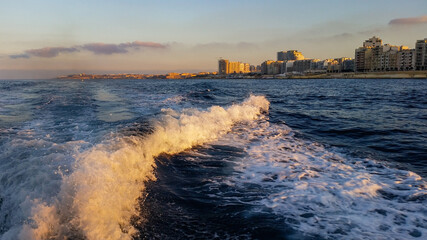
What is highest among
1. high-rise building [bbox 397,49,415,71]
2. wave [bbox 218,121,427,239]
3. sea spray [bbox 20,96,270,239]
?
high-rise building [bbox 397,49,415,71]

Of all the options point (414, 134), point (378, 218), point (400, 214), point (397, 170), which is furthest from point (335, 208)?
point (414, 134)

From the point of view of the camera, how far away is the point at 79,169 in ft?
11.3

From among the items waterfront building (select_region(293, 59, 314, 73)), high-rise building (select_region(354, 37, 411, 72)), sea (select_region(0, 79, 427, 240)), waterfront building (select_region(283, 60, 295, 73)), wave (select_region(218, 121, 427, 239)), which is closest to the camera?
sea (select_region(0, 79, 427, 240))

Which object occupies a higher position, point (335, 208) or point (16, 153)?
point (16, 153)

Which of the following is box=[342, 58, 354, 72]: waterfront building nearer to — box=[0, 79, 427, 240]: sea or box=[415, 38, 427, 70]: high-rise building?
box=[415, 38, 427, 70]: high-rise building

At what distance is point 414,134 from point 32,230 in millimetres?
9852

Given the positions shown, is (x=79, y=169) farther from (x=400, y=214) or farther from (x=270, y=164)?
(x=400, y=214)

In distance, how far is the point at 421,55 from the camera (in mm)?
95500

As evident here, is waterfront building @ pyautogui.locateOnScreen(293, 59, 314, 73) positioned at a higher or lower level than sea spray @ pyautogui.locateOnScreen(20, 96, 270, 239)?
higher

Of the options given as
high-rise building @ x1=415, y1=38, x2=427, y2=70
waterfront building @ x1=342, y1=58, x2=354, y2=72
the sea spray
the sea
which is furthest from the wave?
waterfront building @ x1=342, y1=58, x2=354, y2=72

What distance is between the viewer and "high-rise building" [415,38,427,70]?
94000mm

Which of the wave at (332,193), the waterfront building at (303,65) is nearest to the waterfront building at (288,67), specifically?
the waterfront building at (303,65)

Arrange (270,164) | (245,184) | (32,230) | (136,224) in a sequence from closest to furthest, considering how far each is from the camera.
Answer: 1. (32,230)
2. (136,224)
3. (245,184)
4. (270,164)

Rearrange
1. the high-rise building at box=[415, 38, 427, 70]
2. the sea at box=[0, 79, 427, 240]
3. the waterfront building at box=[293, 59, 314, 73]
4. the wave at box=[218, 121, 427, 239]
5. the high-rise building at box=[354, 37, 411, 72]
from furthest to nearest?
the waterfront building at box=[293, 59, 314, 73]
the high-rise building at box=[354, 37, 411, 72]
the high-rise building at box=[415, 38, 427, 70]
the wave at box=[218, 121, 427, 239]
the sea at box=[0, 79, 427, 240]
